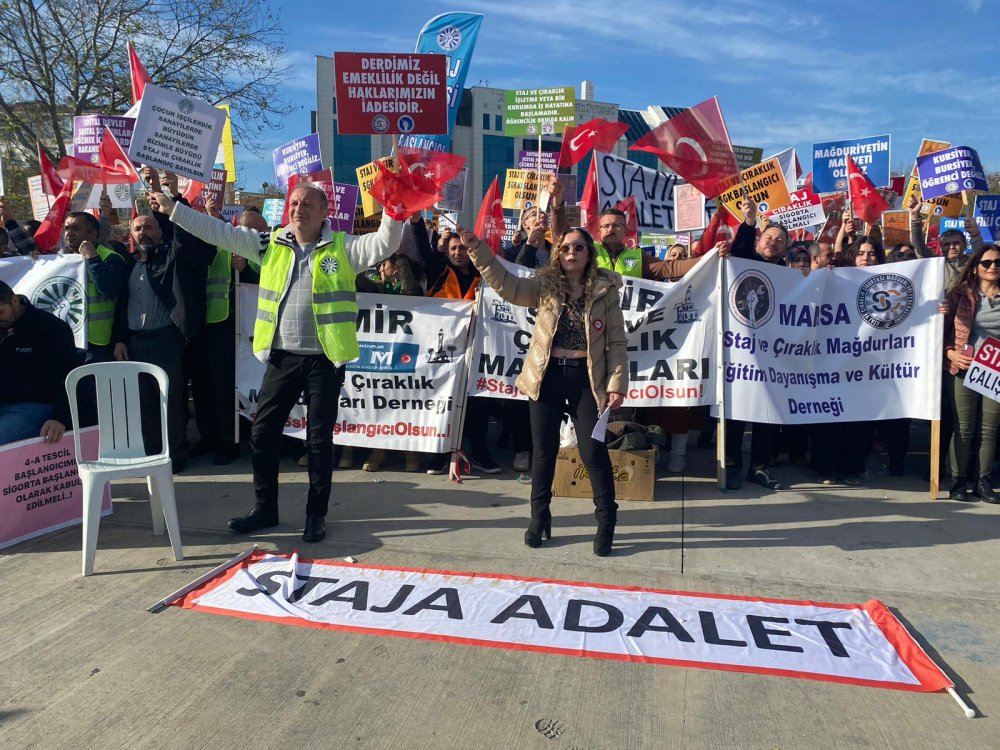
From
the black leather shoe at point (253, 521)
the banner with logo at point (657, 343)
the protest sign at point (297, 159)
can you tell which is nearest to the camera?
the black leather shoe at point (253, 521)

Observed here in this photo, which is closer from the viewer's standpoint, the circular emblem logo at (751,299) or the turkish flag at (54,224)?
the circular emblem logo at (751,299)

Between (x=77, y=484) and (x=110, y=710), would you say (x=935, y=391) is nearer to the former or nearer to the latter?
(x=110, y=710)

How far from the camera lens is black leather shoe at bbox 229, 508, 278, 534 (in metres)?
4.69

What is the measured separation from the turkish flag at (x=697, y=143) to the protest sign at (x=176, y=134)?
11.7 feet

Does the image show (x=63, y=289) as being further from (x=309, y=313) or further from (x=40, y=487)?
(x=309, y=313)

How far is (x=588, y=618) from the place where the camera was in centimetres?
356

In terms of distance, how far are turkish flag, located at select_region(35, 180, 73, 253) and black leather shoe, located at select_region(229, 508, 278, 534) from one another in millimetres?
3840

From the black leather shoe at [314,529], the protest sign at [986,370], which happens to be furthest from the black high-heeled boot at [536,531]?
the protest sign at [986,370]

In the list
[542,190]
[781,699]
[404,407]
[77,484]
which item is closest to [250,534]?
[77,484]

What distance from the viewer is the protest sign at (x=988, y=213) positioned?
986cm

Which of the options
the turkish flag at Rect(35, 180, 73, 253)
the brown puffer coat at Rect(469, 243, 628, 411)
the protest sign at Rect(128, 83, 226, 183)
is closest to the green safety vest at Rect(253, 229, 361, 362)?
the brown puffer coat at Rect(469, 243, 628, 411)

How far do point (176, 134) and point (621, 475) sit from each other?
4.37 meters

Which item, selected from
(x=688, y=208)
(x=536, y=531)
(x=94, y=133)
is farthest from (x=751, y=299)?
(x=94, y=133)

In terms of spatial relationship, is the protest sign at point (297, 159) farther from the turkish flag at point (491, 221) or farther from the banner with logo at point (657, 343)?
the banner with logo at point (657, 343)
